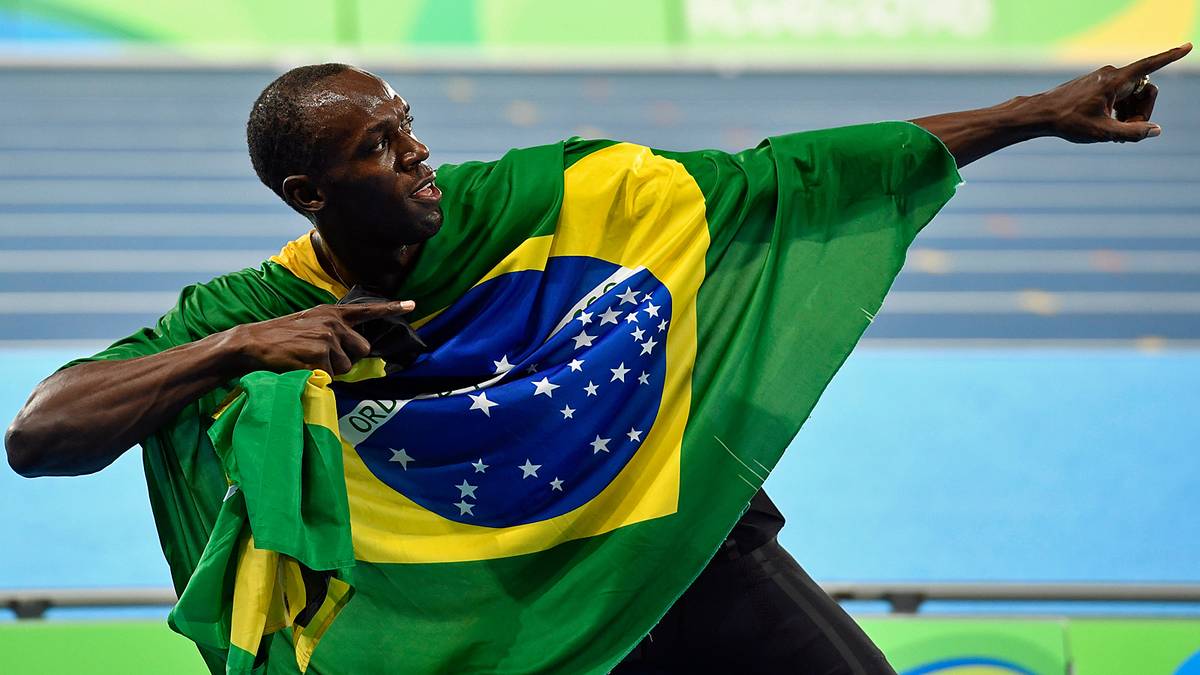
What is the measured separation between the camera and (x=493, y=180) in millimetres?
2576

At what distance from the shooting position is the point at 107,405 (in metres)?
2.29

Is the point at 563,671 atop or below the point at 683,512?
below

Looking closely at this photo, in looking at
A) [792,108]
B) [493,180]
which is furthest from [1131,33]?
[493,180]

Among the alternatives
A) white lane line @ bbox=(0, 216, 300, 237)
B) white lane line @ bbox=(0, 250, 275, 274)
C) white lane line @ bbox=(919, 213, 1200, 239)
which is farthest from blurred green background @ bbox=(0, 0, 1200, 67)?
white lane line @ bbox=(0, 250, 275, 274)

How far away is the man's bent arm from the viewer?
2289mm

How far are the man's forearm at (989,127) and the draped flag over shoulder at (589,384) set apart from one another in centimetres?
4

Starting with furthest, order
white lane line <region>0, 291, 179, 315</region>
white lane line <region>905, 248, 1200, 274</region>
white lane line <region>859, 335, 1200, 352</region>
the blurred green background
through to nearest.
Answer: the blurred green background < white lane line <region>905, 248, 1200, 274</region> < white lane line <region>0, 291, 179, 315</region> < white lane line <region>859, 335, 1200, 352</region>

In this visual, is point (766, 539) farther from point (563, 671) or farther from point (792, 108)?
point (792, 108)

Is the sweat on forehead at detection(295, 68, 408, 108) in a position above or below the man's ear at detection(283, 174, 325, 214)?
above

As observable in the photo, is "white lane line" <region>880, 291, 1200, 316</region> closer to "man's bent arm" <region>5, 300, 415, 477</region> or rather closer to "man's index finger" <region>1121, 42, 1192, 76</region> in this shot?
"man's index finger" <region>1121, 42, 1192, 76</region>

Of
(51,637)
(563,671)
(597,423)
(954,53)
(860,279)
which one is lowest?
(51,637)

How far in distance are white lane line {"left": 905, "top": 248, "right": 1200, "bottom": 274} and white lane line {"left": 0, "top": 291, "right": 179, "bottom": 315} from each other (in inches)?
174

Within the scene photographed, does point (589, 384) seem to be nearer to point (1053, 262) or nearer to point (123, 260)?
point (1053, 262)

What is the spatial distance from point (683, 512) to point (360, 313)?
2.17 ft
